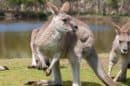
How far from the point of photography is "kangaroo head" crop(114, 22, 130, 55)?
7.97 metres

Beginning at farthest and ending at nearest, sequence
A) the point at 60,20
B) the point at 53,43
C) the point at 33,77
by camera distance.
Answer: the point at 33,77 → the point at 53,43 → the point at 60,20

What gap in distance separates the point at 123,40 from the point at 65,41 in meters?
1.19

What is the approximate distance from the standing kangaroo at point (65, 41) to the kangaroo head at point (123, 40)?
0.57 metres

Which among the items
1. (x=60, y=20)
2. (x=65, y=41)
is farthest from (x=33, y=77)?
(x=60, y=20)

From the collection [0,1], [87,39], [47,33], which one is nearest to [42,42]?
[47,33]

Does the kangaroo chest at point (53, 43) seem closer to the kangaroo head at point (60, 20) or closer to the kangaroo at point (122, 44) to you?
the kangaroo head at point (60, 20)

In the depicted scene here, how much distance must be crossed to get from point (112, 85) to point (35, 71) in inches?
111

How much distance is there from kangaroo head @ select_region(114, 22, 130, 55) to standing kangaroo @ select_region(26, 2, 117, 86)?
57 centimetres

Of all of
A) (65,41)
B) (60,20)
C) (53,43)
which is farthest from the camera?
(65,41)

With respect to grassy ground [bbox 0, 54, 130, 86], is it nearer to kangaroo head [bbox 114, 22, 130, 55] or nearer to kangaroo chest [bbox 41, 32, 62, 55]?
kangaroo head [bbox 114, 22, 130, 55]

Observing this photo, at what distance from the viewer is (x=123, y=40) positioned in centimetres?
800

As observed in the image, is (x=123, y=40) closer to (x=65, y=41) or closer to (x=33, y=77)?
(x=65, y=41)

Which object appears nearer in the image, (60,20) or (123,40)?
(60,20)

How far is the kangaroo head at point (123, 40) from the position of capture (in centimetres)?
797
